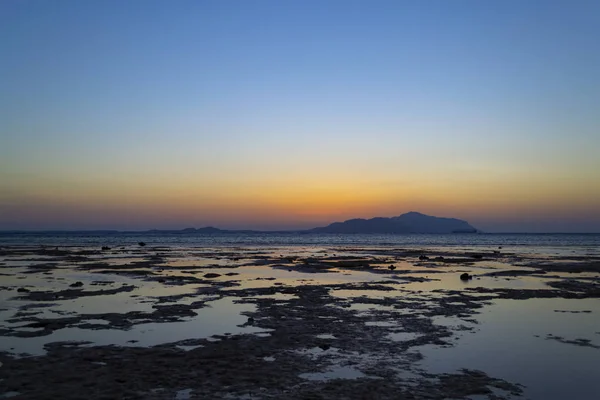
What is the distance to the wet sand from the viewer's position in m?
10.7

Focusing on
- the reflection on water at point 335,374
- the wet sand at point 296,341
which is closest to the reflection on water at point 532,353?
the wet sand at point 296,341

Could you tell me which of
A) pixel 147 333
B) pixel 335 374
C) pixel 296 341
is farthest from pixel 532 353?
pixel 147 333

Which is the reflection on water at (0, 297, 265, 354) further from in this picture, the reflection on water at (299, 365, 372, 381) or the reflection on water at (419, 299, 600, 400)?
the reflection on water at (419, 299, 600, 400)

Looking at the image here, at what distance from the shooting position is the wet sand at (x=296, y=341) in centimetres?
1074

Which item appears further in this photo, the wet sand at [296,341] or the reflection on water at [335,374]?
the reflection on water at [335,374]

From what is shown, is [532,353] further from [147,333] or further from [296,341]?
[147,333]

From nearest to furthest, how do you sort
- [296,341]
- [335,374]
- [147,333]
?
[335,374], [296,341], [147,333]

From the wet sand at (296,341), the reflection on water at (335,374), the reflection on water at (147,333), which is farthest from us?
the reflection on water at (147,333)

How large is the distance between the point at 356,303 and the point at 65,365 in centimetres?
1411

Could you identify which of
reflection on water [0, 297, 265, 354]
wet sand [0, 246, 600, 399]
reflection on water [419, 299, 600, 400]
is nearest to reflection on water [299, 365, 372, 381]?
wet sand [0, 246, 600, 399]

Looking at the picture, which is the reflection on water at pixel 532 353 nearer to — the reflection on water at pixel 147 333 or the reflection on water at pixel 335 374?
the reflection on water at pixel 335 374

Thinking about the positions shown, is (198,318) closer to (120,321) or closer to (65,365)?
(120,321)

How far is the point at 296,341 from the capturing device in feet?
50.0

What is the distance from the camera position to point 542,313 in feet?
67.1
